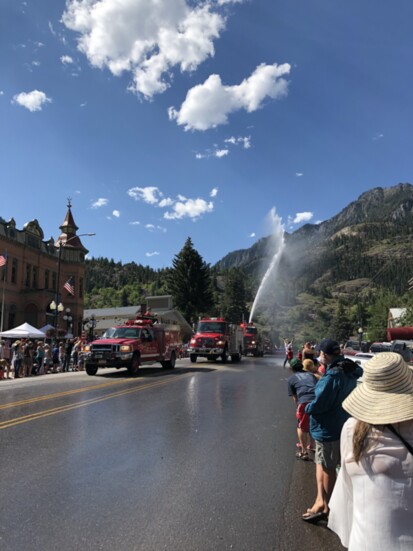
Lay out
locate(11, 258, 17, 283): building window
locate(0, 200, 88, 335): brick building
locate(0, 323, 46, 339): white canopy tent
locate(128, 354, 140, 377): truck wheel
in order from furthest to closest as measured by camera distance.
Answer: locate(11, 258, 17, 283): building window → locate(0, 200, 88, 335): brick building → locate(0, 323, 46, 339): white canopy tent → locate(128, 354, 140, 377): truck wheel

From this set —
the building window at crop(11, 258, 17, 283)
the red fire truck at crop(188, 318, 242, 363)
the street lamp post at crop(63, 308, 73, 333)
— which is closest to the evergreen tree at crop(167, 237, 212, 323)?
the street lamp post at crop(63, 308, 73, 333)

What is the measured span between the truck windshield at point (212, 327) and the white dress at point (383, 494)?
27.0 metres

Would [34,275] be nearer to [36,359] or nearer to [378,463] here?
[36,359]

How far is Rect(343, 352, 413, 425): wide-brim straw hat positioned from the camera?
8.55ft

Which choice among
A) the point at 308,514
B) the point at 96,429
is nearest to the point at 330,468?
the point at 308,514

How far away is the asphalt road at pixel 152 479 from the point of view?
13.7 feet

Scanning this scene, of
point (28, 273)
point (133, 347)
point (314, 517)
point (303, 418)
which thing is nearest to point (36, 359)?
point (133, 347)

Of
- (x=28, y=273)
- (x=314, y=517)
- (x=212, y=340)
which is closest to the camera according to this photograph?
(x=314, y=517)

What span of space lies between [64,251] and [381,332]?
Answer: 49539mm

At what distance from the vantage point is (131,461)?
259 inches

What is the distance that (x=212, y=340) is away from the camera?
2888 centimetres

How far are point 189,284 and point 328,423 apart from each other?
228 ft

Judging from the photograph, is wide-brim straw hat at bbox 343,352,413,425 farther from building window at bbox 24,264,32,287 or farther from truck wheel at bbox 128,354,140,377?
building window at bbox 24,264,32,287

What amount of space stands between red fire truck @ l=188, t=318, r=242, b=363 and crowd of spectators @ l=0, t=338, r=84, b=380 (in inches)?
279
